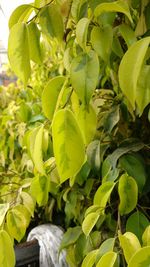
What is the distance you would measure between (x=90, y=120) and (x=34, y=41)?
0.12m

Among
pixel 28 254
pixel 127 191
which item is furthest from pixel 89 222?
pixel 28 254

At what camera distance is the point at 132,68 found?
0.33m

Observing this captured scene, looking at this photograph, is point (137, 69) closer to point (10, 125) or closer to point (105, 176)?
point (105, 176)

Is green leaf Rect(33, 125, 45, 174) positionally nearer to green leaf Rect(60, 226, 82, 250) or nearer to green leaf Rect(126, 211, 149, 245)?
green leaf Rect(126, 211, 149, 245)

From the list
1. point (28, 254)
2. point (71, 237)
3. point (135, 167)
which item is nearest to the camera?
point (135, 167)

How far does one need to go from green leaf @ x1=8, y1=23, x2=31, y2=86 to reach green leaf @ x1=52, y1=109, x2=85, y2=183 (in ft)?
0.28

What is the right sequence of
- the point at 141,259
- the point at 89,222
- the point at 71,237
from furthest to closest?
the point at 71,237
the point at 89,222
the point at 141,259

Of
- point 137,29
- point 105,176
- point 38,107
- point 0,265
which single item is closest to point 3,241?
point 0,265

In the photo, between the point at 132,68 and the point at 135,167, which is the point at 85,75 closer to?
the point at 132,68

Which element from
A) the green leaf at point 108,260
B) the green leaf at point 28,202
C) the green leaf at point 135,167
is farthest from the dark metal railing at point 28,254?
the green leaf at point 108,260

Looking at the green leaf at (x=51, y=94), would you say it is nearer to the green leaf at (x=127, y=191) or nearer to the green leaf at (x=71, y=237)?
the green leaf at (x=127, y=191)

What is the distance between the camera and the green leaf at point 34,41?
1.38ft

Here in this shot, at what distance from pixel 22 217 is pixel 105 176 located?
133mm

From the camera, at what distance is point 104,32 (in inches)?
14.9
